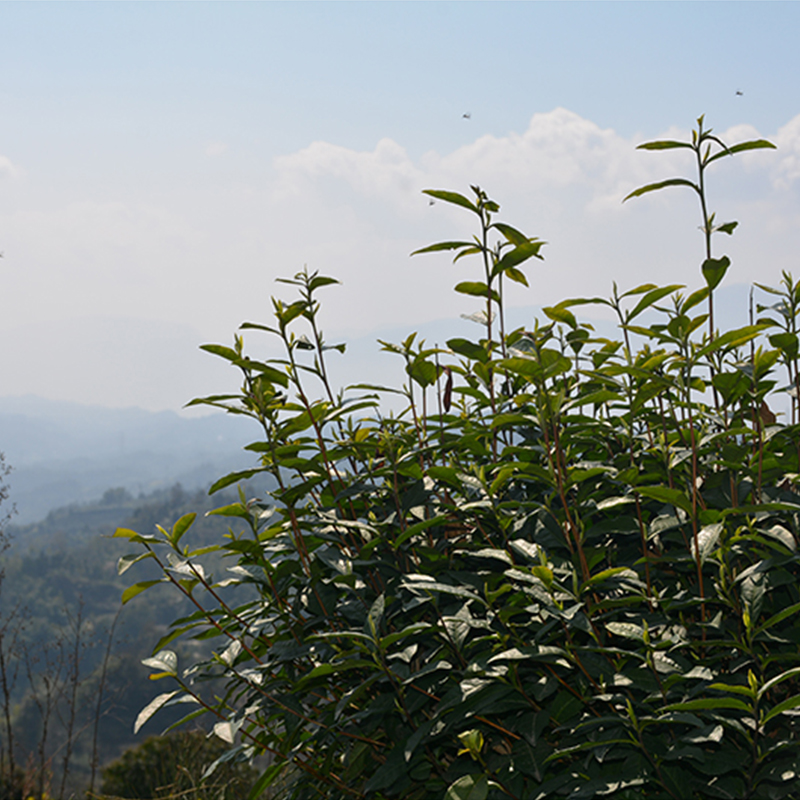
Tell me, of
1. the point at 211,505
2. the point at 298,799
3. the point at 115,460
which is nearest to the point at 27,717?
the point at 211,505

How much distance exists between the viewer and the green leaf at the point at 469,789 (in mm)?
1197

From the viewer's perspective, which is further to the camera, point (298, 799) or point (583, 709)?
point (298, 799)

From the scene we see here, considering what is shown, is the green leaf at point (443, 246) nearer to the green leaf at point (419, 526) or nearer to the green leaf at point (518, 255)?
the green leaf at point (518, 255)

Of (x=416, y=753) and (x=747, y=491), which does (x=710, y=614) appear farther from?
(x=416, y=753)

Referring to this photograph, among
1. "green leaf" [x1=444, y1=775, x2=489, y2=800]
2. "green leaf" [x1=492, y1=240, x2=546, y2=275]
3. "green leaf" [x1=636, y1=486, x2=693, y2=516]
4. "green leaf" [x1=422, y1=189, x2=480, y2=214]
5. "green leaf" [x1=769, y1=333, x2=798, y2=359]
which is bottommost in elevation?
"green leaf" [x1=444, y1=775, x2=489, y2=800]

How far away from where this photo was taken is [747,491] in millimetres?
1436

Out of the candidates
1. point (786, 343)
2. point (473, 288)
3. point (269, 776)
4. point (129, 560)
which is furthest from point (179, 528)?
point (786, 343)

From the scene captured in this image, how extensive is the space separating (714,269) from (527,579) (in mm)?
807

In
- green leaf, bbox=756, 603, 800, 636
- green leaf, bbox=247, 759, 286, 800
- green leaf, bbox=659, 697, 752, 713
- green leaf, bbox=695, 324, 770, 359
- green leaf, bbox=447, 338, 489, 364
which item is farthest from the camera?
green leaf, bbox=447, 338, 489, 364

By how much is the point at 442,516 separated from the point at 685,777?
24.1 inches

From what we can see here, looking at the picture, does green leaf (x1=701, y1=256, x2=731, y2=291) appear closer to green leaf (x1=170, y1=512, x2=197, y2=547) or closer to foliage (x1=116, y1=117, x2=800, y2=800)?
foliage (x1=116, y1=117, x2=800, y2=800)

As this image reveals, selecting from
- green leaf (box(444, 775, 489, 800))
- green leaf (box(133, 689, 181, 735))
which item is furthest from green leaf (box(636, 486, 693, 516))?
green leaf (box(133, 689, 181, 735))

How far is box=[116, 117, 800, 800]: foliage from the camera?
47.4 inches

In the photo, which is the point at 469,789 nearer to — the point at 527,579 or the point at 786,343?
the point at 527,579
